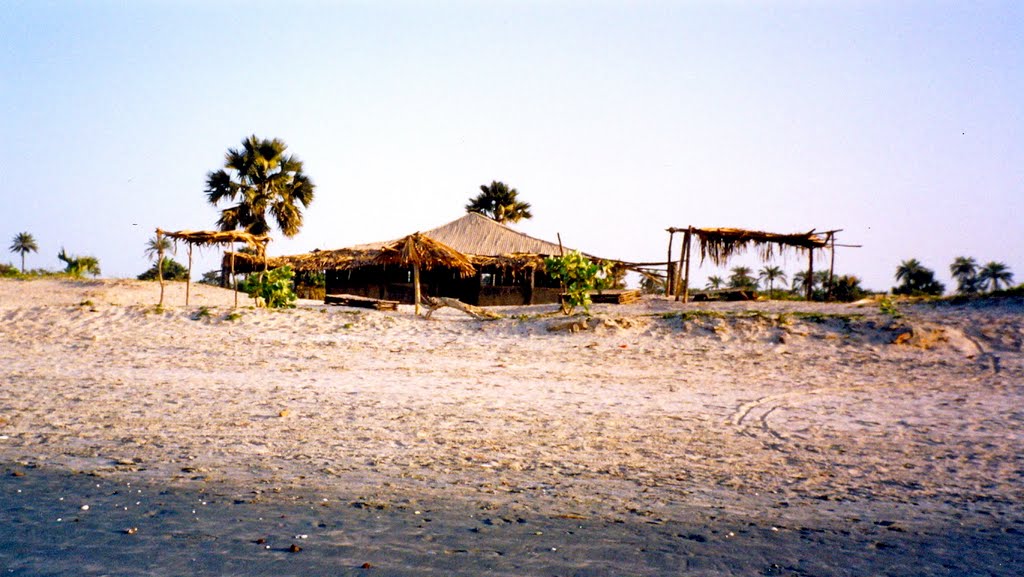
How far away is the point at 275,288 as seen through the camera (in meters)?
17.9

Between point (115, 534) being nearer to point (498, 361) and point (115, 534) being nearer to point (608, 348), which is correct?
point (498, 361)

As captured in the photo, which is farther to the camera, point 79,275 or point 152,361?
point 79,275

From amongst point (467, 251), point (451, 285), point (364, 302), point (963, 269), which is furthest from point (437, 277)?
point (963, 269)

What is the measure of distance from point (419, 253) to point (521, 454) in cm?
1596

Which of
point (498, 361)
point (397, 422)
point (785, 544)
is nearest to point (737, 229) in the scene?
point (498, 361)

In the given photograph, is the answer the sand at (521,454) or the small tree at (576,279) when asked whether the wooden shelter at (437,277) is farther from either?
the sand at (521,454)

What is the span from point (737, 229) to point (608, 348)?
35.2ft

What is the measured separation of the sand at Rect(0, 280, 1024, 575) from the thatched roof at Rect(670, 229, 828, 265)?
8966 millimetres

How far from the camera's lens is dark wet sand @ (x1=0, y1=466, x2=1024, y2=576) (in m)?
3.57

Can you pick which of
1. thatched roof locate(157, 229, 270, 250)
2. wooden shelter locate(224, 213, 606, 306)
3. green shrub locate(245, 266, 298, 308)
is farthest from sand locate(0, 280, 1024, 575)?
wooden shelter locate(224, 213, 606, 306)

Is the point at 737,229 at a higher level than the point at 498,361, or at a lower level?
higher

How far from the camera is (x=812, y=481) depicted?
5176 millimetres

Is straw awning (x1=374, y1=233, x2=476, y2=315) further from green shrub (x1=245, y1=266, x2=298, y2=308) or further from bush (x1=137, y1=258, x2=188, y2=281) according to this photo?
bush (x1=137, y1=258, x2=188, y2=281)

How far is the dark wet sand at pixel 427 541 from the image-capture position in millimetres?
3568
